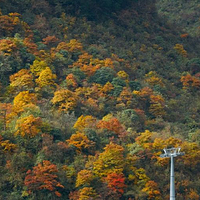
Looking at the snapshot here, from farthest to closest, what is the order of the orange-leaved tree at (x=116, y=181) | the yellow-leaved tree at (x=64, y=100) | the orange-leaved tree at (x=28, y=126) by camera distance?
the yellow-leaved tree at (x=64, y=100), the orange-leaved tree at (x=28, y=126), the orange-leaved tree at (x=116, y=181)

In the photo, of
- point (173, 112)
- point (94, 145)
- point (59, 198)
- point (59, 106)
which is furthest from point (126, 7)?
point (59, 198)

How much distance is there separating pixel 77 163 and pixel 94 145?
3.58 metres

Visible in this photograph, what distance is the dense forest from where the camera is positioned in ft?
166

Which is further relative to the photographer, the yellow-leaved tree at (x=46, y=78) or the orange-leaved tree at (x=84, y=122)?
the yellow-leaved tree at (x=46, y=78)

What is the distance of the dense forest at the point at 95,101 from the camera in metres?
50.5

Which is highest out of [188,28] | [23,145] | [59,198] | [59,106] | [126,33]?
[188,28]

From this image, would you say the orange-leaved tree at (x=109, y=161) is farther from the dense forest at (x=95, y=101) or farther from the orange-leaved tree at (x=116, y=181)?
the orange-leaved tree at (x=116, y=181)

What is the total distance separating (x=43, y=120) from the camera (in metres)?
56.3

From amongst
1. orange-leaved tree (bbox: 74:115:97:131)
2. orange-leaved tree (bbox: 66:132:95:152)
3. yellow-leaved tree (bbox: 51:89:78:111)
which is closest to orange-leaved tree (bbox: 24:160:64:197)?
orange-leaved tree (bbox: 66:132:95:152)

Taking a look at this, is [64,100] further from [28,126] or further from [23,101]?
[28,126]

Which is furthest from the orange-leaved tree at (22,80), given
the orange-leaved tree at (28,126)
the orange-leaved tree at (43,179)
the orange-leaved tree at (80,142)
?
the orange-leaved tree at (43,179)

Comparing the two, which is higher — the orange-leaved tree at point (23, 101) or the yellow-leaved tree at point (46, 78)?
the yellow-leaved tree at point (46, 78)

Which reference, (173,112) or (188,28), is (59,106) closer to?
(173,112)

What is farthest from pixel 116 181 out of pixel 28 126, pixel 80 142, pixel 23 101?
pixel 23 101
